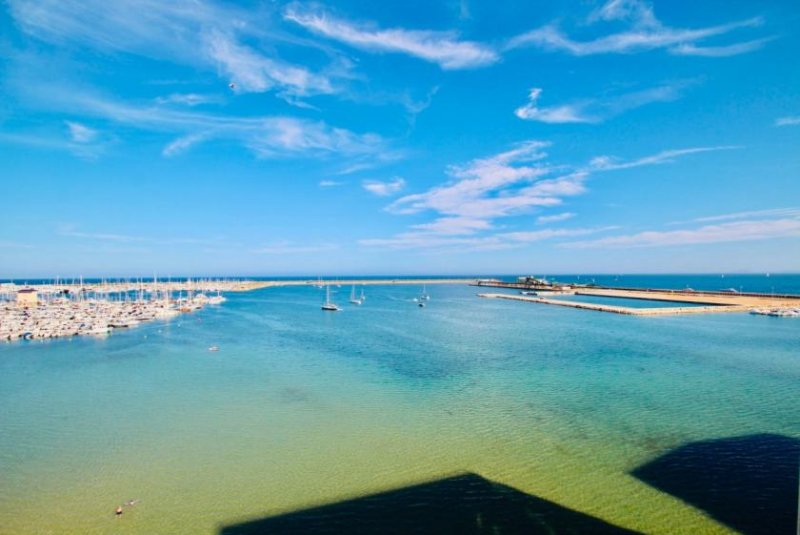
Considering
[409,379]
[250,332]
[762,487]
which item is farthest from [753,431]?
[250,332]

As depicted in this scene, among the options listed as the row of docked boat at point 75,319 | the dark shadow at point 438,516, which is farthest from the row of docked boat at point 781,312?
the row of docked boat at point 75,319

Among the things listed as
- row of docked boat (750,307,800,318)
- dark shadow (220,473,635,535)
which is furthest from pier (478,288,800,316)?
dark shadow (220,473,635,535)

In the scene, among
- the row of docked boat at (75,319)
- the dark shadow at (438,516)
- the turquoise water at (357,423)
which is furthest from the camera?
the row of docked boat at (75,319)

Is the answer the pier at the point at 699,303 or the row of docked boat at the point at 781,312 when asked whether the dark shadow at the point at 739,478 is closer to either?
the pier at the point at 699,303

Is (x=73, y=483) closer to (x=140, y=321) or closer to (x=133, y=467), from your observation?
(x=133, y=467)

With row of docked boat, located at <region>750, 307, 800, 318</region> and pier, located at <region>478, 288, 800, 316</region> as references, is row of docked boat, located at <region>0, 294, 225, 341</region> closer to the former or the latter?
pier, located at <region>478, 288, 800, 316</region>

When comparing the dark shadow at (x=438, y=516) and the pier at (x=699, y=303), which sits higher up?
the pier at (x=699, y=303)
